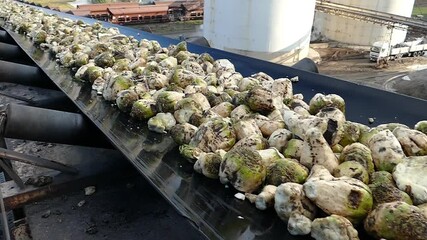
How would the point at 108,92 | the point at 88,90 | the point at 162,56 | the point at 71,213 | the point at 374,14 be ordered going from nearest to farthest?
the point at 71,213 → the point at 108,92 → the point at 88,90 → the point at 162,56 → the point at 374,14

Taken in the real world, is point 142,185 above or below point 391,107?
below

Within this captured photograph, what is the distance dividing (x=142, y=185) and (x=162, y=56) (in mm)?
1350

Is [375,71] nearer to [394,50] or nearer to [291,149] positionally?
[394,50]

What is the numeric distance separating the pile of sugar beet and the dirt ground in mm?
9700

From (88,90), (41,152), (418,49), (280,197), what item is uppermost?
(280,197)

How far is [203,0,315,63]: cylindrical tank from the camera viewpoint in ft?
35.3

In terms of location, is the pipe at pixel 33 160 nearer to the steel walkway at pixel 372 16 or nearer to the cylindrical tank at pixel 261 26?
the cylindrical tank at pixel 261 26

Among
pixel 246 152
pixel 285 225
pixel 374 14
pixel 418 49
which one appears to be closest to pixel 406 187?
pixel 285 225

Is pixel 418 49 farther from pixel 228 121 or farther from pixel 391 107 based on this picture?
pixel 228 121

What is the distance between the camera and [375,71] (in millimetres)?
13695

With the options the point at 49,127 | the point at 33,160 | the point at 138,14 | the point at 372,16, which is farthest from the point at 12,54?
the point at 372,16

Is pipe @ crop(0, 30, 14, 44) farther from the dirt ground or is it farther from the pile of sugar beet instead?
the dirt ground

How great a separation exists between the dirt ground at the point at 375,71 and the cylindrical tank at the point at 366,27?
1004 mm

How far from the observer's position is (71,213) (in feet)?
8.32
